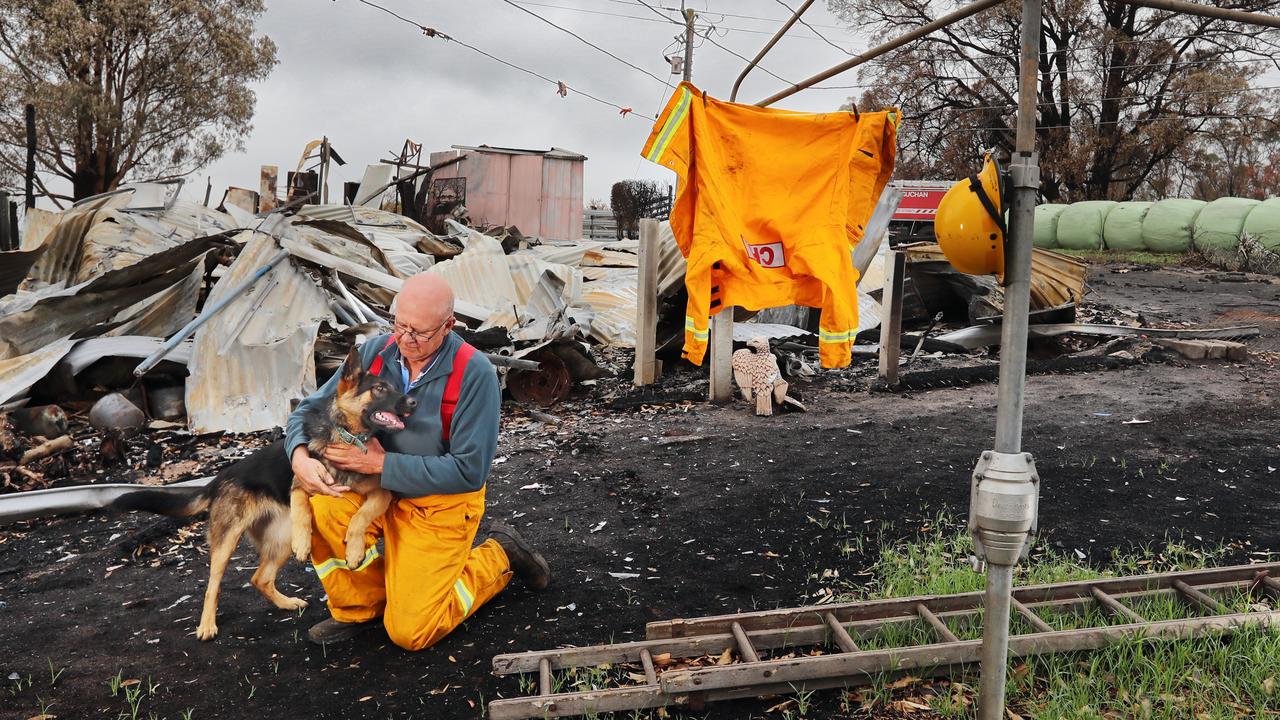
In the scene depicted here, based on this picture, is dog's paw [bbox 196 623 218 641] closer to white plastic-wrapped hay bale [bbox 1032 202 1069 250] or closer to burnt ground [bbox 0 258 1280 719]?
burnt ground [bbox 0 258 1280 719]

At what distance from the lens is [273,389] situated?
6.99 meters

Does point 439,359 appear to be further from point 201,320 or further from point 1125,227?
point 1125,227

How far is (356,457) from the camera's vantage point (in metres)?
3.13

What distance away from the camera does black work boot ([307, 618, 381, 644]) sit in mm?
3422

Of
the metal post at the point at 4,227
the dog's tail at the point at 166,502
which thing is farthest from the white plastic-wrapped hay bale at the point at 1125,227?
the metal post at the point at 4,227

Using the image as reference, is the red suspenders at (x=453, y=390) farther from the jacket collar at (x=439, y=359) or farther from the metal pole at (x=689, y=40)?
the metal pole at (x=689, y=40)

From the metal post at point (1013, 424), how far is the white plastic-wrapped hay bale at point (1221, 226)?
22.0m

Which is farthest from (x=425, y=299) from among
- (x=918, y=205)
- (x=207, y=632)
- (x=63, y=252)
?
(x=918, y=205)

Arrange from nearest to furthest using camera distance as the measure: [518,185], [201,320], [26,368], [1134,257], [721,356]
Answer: [26,368], [201,320], [721,356], [1134,257], [518,185]

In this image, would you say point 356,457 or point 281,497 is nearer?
point 356,457

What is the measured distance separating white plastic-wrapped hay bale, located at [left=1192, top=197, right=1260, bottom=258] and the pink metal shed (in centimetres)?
1644

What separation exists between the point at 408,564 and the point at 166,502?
1.08m

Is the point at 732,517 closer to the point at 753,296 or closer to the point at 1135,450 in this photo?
the point at 753,296

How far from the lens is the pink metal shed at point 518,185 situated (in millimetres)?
24734
